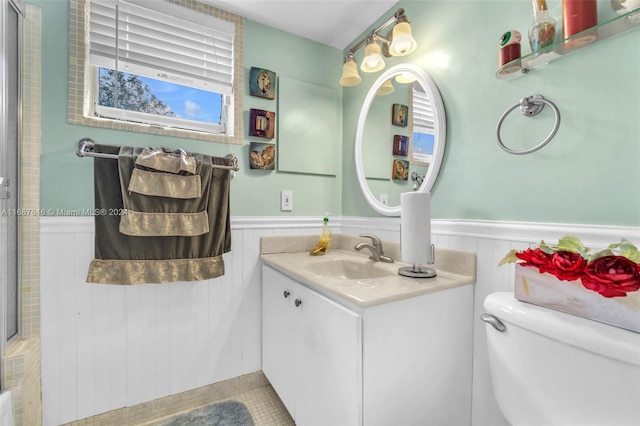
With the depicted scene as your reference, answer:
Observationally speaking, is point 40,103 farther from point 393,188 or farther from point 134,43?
point 393,188

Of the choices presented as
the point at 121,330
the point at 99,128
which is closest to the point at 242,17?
the point at 99,128

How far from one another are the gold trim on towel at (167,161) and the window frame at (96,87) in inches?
8.6

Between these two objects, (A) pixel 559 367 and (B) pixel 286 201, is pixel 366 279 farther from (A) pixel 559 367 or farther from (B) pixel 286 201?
(B) pixel 286 201

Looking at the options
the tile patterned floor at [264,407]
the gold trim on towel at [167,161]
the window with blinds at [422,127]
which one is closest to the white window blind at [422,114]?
the window with blinds at [422,127]

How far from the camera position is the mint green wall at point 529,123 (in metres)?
0.74

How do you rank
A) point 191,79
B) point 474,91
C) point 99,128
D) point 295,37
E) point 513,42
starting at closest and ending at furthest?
point 513,42
point 474,91
point 99,128
point 191,79
point 295,37

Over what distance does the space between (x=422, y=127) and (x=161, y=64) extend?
130 cm

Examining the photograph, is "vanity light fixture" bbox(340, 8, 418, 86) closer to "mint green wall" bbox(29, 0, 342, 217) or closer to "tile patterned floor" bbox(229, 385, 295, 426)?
"mint green wall" bbox(29, 0, 342, 217)

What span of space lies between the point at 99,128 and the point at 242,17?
0.94m

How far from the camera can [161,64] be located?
137 cm

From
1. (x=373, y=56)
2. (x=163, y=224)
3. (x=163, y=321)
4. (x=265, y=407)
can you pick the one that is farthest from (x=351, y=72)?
(x=265, y=407)

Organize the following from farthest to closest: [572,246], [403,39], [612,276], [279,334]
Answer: [279,334] < [403,39] < [572,246] < [612,276]

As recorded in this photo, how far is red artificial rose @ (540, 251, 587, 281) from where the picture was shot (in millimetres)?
638

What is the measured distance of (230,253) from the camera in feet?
4.92
